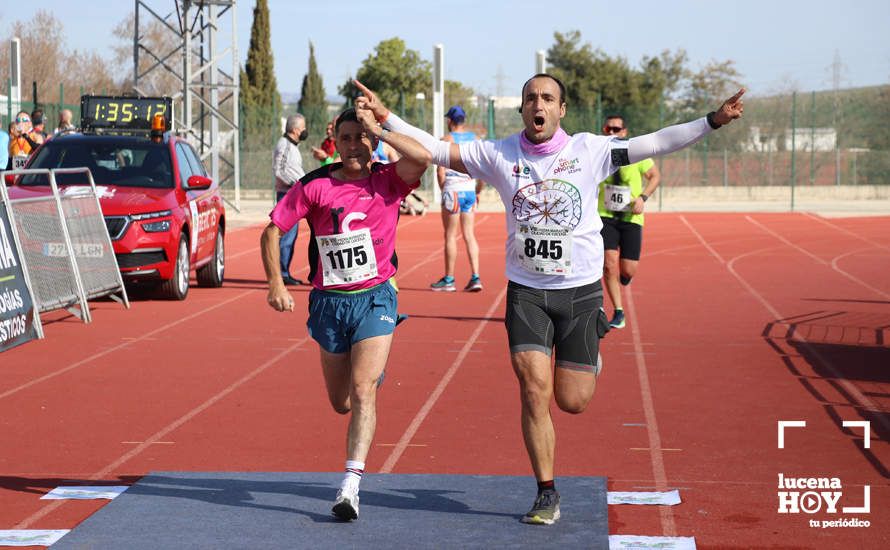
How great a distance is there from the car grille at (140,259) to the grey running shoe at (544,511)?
930 centimetres

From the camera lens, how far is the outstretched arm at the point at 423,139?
21.5ft

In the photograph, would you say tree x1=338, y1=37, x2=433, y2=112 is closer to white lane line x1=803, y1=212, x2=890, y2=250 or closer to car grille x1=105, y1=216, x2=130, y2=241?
white lane line x1=803, y1=212, x2=890, y2=250

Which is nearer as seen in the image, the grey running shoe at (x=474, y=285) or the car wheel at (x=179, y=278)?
the car wheel at (x=179, y=278)

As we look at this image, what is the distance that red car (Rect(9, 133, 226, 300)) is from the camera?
14812mm

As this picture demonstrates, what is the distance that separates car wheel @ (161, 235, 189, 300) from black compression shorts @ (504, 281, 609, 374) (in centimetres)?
907

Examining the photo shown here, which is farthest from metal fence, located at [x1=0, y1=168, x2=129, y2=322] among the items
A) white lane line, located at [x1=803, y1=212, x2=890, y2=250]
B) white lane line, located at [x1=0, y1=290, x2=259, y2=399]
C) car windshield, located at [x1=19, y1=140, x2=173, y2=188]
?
white lane line, located at [x1=803, y1=212, x2=890, y2=250]

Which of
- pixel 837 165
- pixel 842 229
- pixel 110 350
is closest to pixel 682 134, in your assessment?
pixel 110 350

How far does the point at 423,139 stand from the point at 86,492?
2.46 meters

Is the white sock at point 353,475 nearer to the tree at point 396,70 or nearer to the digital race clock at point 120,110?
the digital race clock at point 120,110

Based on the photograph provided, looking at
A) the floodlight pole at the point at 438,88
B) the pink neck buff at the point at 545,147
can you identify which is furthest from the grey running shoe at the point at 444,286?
the floodlight pole at the point at 438,88

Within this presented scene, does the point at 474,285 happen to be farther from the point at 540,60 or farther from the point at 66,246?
the point at 540,60

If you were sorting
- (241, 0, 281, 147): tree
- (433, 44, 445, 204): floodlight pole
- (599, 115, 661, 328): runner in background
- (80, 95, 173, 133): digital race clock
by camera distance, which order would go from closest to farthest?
(599, 115, 661, 328): runner in background, (80, 95, 173, 133): digital race clock, (433, 44, 445, 204): floodlight pole, (241, 0, 281, 147): tree

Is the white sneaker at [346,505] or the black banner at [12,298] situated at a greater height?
the black banner at [12,298]

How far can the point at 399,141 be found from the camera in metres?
6.46
